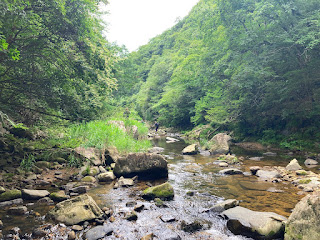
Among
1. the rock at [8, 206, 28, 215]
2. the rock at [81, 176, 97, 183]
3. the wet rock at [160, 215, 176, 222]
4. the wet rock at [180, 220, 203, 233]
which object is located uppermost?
the rock at [8, 206, 28, 215]

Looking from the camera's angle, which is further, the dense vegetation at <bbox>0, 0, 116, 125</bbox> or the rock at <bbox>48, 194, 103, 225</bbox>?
the dense vegetation at <bbox>0, 0, 116, 125</bbox>

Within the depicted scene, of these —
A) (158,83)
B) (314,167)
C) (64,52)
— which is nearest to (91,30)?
(64,52)

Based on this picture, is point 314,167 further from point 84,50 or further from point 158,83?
point 158,83

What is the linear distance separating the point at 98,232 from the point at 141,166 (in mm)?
3719

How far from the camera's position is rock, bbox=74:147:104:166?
26.6ft

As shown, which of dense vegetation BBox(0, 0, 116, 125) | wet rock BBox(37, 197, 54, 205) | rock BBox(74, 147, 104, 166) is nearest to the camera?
wet rock BBox(37, 197, 54, 205)

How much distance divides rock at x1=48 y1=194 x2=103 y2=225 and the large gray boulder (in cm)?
348

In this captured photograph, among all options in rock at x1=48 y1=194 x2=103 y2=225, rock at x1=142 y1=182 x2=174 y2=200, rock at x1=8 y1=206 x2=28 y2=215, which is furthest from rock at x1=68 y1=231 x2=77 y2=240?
rock at x1=142 y1=182 x2=174 y2=200

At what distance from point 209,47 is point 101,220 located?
17554 mm

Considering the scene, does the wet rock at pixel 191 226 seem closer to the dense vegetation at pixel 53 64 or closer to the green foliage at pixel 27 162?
the dense vegetation at pixel 53 64

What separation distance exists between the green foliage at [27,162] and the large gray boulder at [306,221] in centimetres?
700

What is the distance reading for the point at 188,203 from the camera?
211 inches

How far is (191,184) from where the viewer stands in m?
7.04

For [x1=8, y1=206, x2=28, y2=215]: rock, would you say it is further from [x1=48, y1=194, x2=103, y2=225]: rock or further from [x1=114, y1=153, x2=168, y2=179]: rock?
[x1=114, y1=153, x2=168, y2=179]: rock
